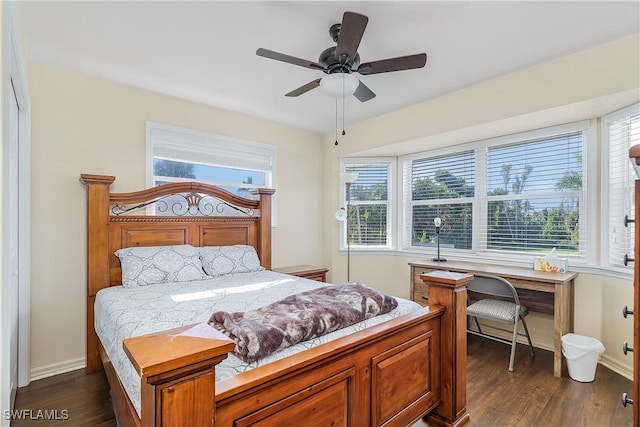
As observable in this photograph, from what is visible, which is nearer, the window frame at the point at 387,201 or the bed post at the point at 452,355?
the bed post at the point at 452,355

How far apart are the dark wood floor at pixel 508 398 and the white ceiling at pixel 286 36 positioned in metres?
2.52

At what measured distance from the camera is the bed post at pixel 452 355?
1.90 meters

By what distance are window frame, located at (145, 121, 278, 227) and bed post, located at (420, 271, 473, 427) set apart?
2561mm

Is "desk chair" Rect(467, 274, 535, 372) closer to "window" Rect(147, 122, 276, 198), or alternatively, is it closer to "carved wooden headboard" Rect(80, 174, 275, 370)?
"carved wooden headboard" Rect(80, 174, 275, 370)

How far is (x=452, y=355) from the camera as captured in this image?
6.26 ft

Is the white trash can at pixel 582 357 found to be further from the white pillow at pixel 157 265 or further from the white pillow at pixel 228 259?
the white pillow at pixel 157 265

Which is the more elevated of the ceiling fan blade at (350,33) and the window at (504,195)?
the ceiling fan blade at (350,33)

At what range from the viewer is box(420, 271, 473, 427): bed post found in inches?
74.7

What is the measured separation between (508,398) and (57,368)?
349 centimetres

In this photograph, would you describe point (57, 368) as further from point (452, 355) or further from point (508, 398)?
point (508, 398)

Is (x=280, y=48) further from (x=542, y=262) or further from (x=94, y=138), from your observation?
(x=542, y=262)

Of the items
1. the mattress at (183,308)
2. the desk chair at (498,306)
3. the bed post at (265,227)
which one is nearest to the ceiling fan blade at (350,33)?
the mattress at (183,308)

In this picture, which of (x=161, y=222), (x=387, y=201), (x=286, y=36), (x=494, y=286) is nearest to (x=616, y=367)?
(x=494, y=286)

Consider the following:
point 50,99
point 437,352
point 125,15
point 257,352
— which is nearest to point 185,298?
point 257,352
